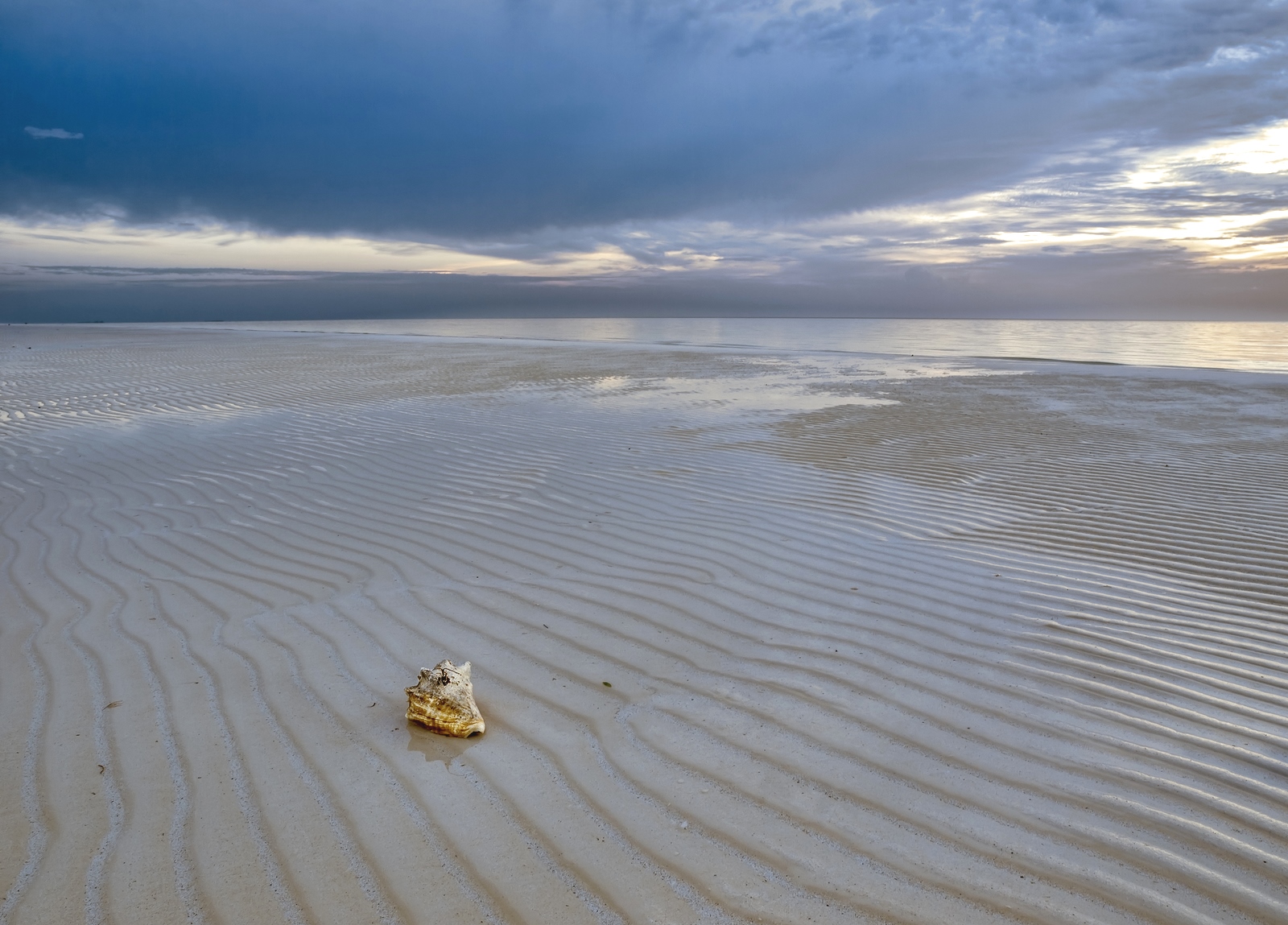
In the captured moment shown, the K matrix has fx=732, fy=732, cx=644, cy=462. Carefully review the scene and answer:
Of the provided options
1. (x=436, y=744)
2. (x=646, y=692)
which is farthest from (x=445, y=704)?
(x=646, y=692)

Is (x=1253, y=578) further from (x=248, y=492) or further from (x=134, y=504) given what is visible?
(x=134, y=504)

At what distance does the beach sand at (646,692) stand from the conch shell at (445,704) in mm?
75

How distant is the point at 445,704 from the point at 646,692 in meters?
Answer: 0.81

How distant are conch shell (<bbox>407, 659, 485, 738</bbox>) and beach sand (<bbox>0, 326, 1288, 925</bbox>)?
3.0 inches

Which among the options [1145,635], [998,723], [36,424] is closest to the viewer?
[998,723]

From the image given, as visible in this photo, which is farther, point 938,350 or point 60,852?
point 938,350

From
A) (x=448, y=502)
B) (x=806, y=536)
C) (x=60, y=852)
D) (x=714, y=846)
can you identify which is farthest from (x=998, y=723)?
(x=448, y=502)

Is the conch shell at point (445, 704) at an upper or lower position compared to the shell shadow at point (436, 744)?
upper

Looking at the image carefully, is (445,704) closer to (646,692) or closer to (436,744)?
(436,744)

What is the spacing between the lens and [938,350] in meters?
32.9

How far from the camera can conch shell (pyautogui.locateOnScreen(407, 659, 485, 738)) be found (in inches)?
105

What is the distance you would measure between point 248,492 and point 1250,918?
21.9ft

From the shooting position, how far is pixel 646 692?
3018 mm

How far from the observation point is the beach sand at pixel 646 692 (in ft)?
6.73
